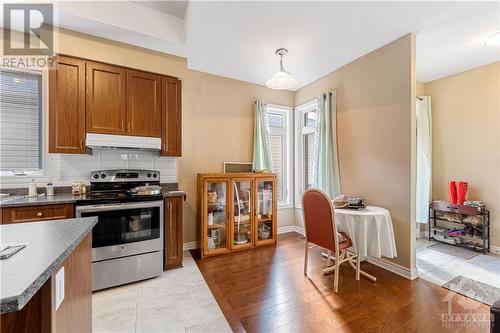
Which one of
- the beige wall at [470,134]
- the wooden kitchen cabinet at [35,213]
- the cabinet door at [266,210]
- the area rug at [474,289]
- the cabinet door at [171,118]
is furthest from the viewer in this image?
the cabinet door at [266,210]

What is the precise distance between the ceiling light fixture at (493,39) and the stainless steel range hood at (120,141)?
4.07 meters

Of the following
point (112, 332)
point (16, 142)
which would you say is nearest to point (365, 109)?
point (112, 332)

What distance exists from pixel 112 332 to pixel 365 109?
347cm

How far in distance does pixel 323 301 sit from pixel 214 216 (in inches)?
69.6

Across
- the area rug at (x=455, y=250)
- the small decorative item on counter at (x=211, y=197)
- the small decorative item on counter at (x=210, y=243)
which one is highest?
the small decorative item on counter at (x=211, y=197)

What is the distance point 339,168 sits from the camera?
129 inches

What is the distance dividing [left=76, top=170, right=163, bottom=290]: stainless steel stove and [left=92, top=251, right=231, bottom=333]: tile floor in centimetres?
15

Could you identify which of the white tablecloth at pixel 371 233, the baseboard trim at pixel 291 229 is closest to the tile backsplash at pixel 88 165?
the baseboard trim at pixel 291 229

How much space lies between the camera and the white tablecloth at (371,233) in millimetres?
2271

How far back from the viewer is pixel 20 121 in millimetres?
2369

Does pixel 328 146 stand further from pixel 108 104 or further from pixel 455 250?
pixel 108 104

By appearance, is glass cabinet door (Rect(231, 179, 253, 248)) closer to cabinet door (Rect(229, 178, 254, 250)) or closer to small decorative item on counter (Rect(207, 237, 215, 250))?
cabinet door (Rect(229, 178, 254, 250))

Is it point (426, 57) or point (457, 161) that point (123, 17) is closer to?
point (426, 57)

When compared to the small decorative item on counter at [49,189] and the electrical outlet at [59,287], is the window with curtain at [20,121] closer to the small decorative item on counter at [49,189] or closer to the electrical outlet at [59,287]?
the small decorative item on counter at [49,189]
